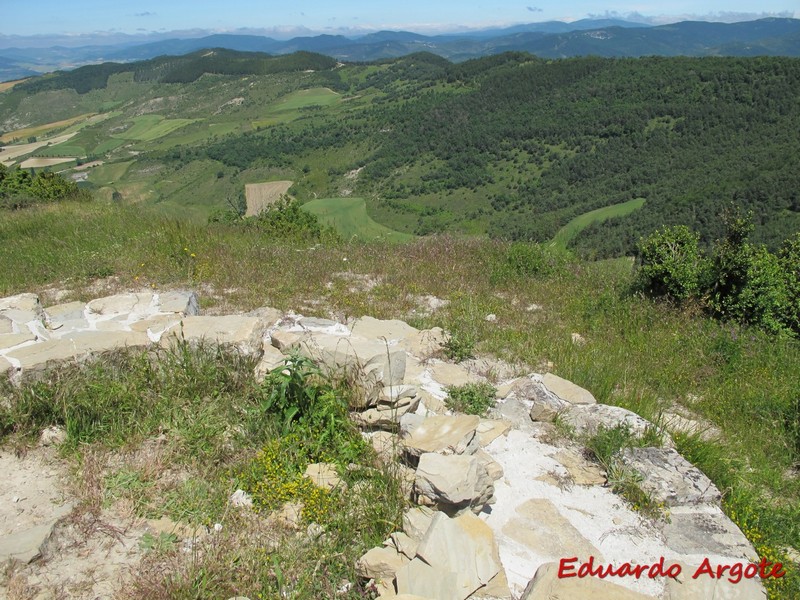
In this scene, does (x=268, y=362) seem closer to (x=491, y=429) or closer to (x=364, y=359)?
(x=364, y=359)

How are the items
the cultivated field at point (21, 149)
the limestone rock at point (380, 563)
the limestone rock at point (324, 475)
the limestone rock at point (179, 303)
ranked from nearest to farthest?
1. the limestone rock at point (380, 563)
2. the limestone rock at point (324, 475)
3. the limestone rock at point (179, 303)
4. the cultivated field at point (21, 149)

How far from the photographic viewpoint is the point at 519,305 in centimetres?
727

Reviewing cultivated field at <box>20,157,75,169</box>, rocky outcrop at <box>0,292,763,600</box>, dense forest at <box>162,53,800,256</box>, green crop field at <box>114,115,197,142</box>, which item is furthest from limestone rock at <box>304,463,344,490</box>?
green crop field at <box>114,115,197,142</box>

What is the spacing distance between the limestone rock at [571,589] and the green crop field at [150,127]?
142529mm

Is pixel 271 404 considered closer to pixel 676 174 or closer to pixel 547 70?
pixel 676 174

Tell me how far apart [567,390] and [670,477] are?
1.21 m

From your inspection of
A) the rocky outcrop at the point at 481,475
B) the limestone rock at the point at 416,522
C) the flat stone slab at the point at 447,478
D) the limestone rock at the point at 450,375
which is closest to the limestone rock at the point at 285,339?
the rocky outcrop at the point at 481,475

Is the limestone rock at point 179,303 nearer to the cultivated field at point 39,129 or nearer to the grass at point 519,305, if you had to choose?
the grass at point 519,305

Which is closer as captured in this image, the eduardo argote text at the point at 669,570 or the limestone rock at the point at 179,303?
the eduardo argote text at the point at 669,570

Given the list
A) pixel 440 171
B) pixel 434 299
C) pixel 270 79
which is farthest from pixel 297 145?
pixel 434 299

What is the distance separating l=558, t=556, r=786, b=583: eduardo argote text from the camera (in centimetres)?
275

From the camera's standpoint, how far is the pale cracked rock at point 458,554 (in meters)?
2.55

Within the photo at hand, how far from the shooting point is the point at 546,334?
20.1ft

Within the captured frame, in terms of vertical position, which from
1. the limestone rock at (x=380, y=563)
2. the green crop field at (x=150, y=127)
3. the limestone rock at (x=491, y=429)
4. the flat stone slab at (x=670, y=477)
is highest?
the limestone rock at (x=380, y=563)
